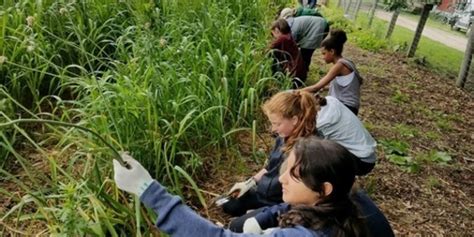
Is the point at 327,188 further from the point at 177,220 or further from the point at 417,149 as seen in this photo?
the point at 417,149

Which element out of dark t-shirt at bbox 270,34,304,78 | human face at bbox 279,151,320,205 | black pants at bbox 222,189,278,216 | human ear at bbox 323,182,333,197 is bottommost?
black pants at bbox 222,189,278,216

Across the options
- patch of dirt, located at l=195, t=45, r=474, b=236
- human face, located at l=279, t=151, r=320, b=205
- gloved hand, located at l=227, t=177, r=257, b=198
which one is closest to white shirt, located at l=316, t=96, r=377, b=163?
gloved hand, located at l=227, t=177, r=257, b=198

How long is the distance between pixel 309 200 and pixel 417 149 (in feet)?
10.2

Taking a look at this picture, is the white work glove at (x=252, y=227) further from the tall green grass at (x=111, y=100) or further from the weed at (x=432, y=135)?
the weed at (x=432, y=135)

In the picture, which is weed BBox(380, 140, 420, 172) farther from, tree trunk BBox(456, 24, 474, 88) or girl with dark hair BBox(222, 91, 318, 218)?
tree trunk BBox(456, 24, 474, 88)

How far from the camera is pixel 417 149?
413cm

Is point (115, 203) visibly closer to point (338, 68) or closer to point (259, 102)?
point (259, 102)

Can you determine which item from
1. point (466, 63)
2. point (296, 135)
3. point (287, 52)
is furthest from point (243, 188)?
point (466, 63)

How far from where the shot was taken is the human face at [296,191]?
4.37 feet

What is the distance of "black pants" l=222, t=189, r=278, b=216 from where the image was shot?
8.26 ft

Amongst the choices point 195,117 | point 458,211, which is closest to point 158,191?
point 195,117

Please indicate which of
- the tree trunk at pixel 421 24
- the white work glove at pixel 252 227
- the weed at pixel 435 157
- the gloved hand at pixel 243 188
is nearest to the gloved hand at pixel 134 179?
the white work glove at pixel 252 227

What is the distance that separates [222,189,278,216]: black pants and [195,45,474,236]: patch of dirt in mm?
60

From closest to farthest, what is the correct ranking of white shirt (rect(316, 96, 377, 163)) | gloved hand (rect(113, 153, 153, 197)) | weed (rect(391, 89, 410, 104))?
gloved hand (rect(113, 153, 153, 197)), white shirt (rect(316, 96, 377, 163)), weed (rect(391, 89, 410, 104))
